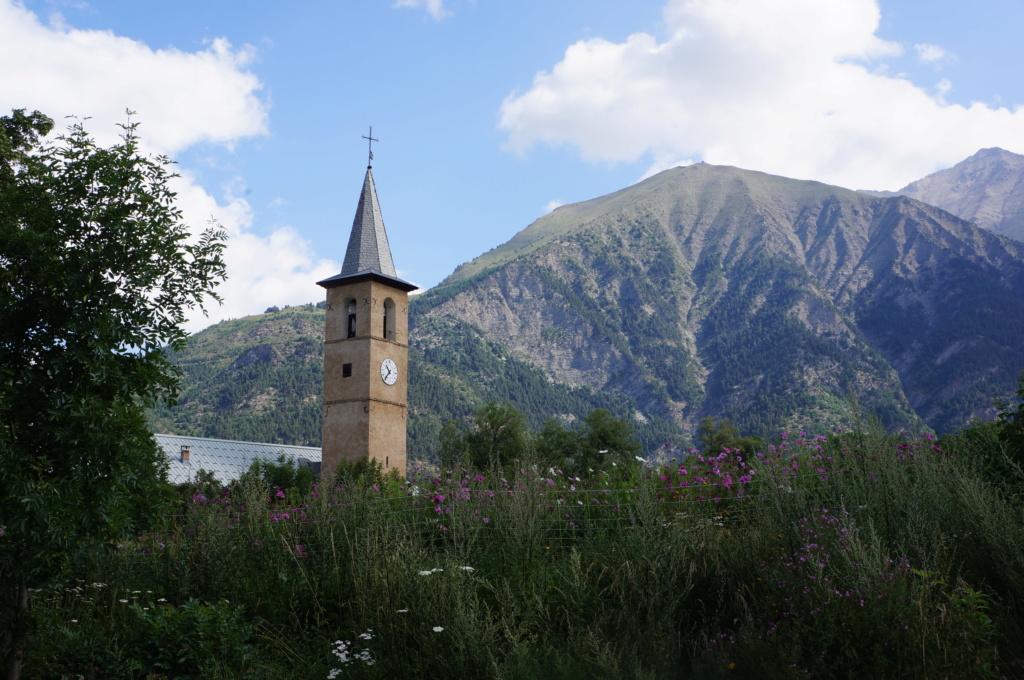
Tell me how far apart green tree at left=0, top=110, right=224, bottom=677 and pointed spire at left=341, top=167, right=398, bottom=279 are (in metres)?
33.6

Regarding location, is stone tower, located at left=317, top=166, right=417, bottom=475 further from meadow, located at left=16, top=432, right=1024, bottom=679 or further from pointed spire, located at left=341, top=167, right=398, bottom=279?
meadow, located at left=16, top=432, right=1024, bottom=679

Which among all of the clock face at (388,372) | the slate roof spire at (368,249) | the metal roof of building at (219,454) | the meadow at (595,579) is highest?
the slate roof spire at (368,249)

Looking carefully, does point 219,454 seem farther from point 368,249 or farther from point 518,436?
point 518,436

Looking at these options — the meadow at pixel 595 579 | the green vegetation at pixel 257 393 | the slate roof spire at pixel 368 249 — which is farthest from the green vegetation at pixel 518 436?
the green vegetation at pixel 257 393

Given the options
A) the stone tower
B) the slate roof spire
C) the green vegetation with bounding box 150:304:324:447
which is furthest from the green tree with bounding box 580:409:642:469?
the green vegetation with bounding box 150:304:324:447

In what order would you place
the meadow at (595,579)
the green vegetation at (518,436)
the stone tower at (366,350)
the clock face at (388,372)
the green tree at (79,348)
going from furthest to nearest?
the green vegetation at (518,436) → the clock face at (388,372) → the stone tower at (366,350) → the green tree at (79,348) → the meadow at (595,579)

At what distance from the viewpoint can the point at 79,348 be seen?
6637 mm

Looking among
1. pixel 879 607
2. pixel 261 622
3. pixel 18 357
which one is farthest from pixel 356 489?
pixel 879 607

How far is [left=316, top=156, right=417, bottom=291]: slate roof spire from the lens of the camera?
40.9 metres

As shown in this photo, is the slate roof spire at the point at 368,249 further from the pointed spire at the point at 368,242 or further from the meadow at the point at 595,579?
the meadow at the point at 595,579

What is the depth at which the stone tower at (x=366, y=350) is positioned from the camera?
39375 mm

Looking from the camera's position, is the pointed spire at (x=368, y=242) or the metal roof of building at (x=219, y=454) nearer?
the pointed spire at (x=368, y=242)

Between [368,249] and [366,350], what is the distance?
5.07 m

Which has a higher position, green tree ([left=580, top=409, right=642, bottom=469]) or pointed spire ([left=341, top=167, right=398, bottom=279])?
pointed spire ([left=341, top=167, right=398, bottom=279])
